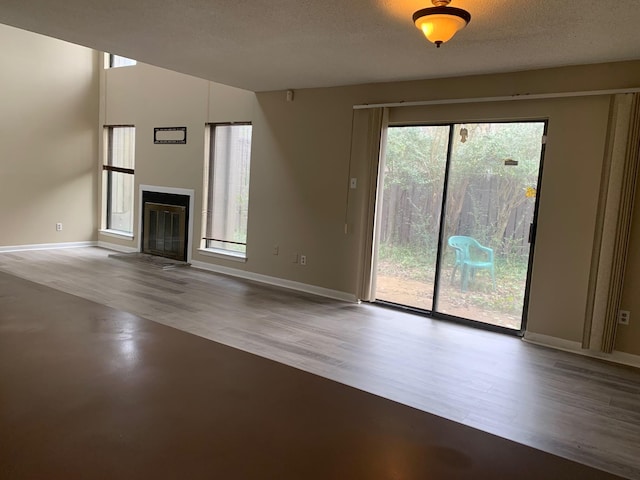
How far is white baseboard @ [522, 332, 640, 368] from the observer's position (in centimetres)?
385

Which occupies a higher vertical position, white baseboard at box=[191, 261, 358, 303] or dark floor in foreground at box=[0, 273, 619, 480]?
dark floor in foreground at box=[0, 273, 619, 480]

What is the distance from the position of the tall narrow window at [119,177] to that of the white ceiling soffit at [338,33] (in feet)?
11.5

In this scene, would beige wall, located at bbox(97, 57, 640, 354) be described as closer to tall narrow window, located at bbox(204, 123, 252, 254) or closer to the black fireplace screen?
tall narrow window, located at bbox(204, 123, 252, 254)

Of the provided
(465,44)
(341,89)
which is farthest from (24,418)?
(341,89)

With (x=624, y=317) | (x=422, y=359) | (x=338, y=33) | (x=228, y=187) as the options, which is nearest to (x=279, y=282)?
(x=228, y=187)

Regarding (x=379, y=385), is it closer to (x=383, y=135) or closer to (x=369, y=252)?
Answer: (x=369, y=252)

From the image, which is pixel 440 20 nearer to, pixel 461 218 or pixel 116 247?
pixel 461 218

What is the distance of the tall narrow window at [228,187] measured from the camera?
645 centimetres

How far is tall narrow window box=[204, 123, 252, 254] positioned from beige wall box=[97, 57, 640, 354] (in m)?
0.17

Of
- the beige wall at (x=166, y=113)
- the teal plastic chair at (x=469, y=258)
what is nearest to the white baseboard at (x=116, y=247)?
the beige wall at (x=166, y=113)

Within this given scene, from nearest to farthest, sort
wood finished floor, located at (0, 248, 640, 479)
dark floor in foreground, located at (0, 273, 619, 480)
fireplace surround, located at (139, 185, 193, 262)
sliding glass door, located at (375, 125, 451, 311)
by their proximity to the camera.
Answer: dark floor in foreground, located at (0, 273, 619, 480) < wood finished floor, located at (0, 248, 640, 479) < sliding glass door, located at (375, 125, 451, 311) < fireplace surround, located at (139, 185, 193, 262)

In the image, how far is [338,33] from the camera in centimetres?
351

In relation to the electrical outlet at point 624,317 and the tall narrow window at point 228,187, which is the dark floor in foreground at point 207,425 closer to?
the electrical outlet at point 624,317

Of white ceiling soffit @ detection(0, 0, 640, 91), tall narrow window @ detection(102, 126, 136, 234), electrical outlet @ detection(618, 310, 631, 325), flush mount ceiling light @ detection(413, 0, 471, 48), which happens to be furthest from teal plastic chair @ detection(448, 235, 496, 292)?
tall narrow window @ detection(102, 126, 136, 234)
